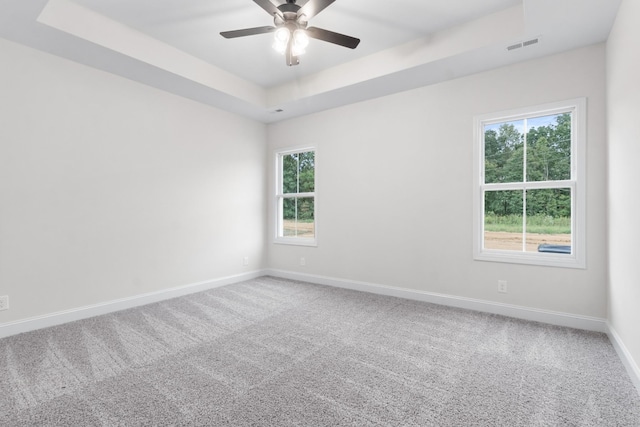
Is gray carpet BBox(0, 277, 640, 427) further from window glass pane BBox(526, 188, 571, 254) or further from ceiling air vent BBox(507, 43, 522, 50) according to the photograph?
ceiling air vent BBox(507, 43, 522, 50)

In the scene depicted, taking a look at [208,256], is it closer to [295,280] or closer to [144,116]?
[295,280]

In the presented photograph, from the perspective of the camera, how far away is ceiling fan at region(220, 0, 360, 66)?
7.31 ft

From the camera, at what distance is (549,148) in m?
3.01

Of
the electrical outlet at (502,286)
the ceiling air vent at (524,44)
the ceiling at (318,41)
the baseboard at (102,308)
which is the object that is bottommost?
the baseboard at (102,308)

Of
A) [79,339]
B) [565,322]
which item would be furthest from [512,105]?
[79,339]

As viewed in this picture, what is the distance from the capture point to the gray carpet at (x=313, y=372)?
5.35 ft

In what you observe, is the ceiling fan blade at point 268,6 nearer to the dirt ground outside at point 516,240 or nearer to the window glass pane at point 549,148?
the window glass pane at point 549,148

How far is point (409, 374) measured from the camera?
2.04 meters

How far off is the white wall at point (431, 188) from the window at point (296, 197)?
0.20m

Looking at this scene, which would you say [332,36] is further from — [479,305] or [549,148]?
[479,305]

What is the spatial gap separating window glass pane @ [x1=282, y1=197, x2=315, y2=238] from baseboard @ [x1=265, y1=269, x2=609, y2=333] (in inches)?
28.5

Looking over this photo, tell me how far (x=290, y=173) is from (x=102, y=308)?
3113mm

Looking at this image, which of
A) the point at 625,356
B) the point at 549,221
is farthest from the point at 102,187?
the point at 625,356

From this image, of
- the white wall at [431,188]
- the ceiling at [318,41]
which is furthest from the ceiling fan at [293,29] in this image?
the white wall at [431,188]
